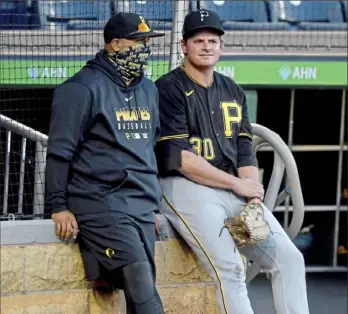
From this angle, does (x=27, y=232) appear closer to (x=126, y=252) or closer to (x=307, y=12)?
(x=126, y=252)

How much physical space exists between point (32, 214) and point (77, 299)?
2.87ft

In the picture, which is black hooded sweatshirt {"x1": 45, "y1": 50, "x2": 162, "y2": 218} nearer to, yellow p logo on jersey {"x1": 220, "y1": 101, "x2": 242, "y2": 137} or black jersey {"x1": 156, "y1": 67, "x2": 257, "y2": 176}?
black jersey {"x1": 156, "y1": 67, "x2": 257, "y2": 176}

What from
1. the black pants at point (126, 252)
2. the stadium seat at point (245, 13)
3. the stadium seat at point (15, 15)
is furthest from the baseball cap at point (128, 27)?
the stadium seat at point (245, 13)

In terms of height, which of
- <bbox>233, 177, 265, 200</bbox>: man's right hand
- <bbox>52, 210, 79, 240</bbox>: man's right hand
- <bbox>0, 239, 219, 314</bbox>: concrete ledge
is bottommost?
<bbox>0, 239, 219, 314</bbox>: concrete ledge

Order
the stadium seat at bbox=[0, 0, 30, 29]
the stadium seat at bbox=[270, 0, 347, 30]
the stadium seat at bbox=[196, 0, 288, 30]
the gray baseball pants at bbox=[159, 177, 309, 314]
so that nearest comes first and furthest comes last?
the gray baseball pants at bbox=[159, 177, 309, 314], the stadium seat at bbox=[0, 0, 30, 29], the stadium seat at bbox=[196, 0, 288, 30], the stadium seat at bbox=[270, 0, 347, 30]

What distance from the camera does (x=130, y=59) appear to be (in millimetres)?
4750

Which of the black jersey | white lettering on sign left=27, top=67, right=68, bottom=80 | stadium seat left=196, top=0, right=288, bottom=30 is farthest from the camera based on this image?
stadium seat left=196, top=0, right=288, bottom=30

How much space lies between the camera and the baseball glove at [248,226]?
496 cm

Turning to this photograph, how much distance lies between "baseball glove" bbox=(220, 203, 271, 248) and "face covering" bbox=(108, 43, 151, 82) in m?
0.90

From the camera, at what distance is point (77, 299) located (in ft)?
16.4

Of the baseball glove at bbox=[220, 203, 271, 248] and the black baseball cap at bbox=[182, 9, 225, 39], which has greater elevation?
the black baseball cap at bbox=[182, 9, 225, 39]

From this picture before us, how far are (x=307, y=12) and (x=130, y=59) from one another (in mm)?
5393

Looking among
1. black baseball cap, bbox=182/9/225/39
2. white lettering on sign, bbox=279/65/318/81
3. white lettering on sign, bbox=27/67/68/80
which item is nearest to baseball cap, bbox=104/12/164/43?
black baseball cap, bbox=182/9/225/39

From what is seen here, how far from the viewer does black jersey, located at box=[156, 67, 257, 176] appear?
5.13m
